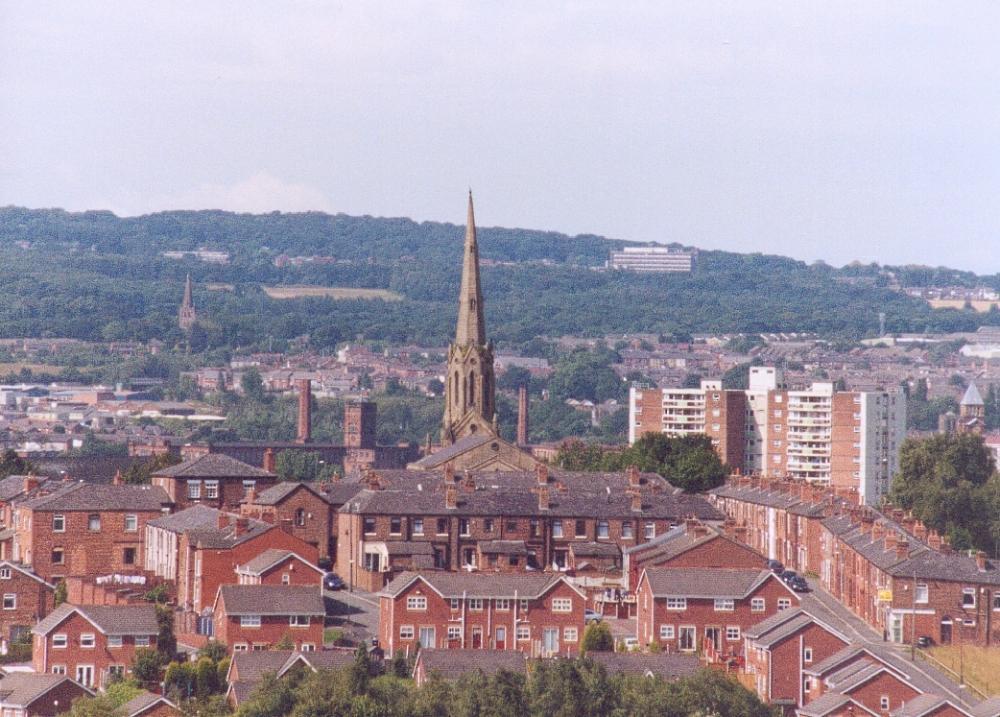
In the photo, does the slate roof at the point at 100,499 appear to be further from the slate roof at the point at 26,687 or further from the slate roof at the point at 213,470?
the slate roof at the point at 26,687

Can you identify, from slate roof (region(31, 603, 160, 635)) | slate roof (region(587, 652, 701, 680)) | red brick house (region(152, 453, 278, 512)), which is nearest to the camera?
slate roof (region(587, 652, 701, 680))

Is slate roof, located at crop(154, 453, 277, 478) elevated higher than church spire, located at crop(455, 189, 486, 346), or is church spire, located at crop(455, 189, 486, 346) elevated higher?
church spire, located at crop(455, 189, 486, 346)

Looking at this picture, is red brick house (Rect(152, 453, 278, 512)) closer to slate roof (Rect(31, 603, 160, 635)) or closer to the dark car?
slate roof (Rect(31, 603, 160, 635))

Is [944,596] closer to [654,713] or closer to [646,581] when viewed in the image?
[646,581]

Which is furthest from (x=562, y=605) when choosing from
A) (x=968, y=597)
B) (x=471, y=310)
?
(x=471, y=310)

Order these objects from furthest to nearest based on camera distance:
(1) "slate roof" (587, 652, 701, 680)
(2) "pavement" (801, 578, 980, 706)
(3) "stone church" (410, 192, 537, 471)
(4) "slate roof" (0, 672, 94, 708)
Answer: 1. (3) "stone church" (410, 192, 537, 471)
2. (4) "slate roof" (0, 672, 94, 708)
3. (1) "slate roof" (587, 652, 701, 680)
4. (2) "pavement" (801, 578, 980, 706)

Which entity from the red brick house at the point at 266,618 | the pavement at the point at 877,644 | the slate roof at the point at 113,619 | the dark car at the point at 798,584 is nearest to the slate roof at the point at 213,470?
the pavement at the point at 877,644

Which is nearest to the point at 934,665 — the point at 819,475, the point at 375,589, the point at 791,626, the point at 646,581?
the point at 791,626

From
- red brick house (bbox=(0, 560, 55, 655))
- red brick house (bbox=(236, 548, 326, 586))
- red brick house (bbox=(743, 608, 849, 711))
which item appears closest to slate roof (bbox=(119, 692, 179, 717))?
red brick house (bbox=(236, 548, 326, 586))
